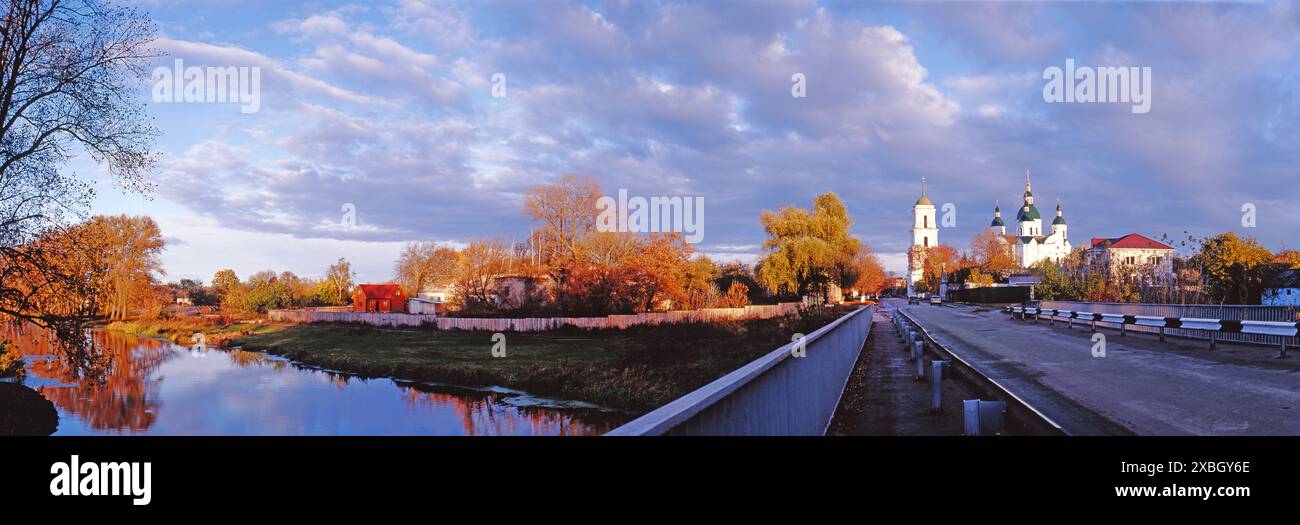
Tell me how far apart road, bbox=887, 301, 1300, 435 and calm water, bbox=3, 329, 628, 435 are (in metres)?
10.5

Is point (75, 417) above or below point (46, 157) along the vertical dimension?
below

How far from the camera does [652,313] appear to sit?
45.2 meters

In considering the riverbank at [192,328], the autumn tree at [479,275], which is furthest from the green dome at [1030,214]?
the riverbank at [192,328]

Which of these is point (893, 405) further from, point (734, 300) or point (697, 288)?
point (697, 288)

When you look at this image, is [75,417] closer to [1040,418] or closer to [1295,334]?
[1040,418]

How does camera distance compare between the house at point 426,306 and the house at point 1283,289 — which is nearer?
the house at point 1283,289

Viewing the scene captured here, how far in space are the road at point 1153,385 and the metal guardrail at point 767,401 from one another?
282 centimetres

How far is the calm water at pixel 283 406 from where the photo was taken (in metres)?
19.5

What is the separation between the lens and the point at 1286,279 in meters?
43.0

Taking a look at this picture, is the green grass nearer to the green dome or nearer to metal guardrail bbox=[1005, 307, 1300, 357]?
metal guardrail bbox=[1005, 307, 1300, 357]

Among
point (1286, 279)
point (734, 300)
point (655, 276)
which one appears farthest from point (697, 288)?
point (1286, 279)

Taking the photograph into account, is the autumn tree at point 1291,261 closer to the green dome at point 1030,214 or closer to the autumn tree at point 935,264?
the autumn tree at point 935,264
